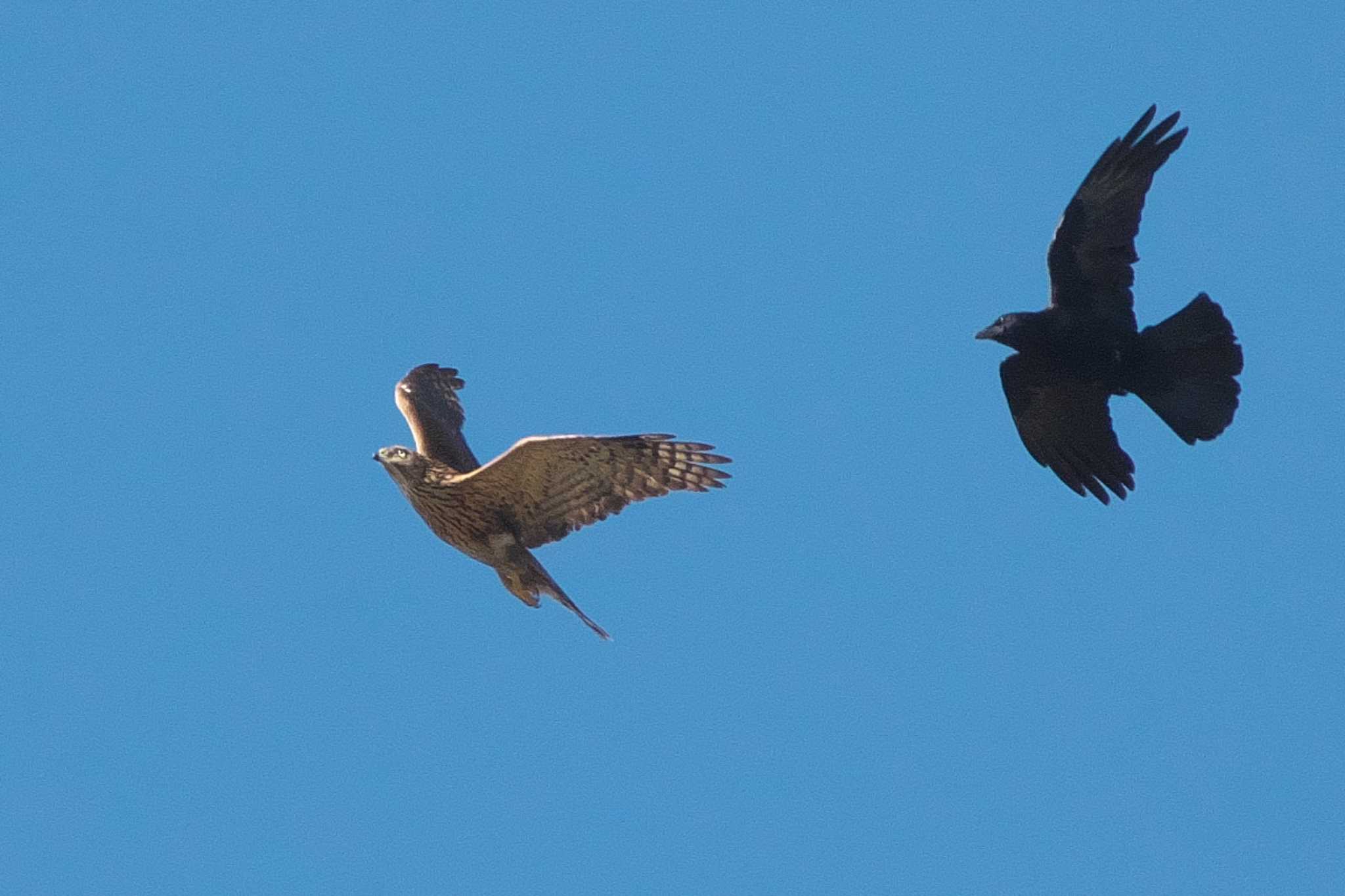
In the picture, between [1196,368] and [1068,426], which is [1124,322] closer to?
[1196,368]

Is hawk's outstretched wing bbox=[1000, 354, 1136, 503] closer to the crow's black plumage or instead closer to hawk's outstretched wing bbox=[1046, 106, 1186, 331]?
the crow's black plumage

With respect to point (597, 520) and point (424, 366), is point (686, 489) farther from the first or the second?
point (424, 366)

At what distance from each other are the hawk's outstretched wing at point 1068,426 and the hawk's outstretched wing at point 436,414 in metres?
3.36

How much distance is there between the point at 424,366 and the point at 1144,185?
502 cm

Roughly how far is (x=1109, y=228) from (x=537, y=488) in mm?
3629

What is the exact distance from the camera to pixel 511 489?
37.3 feet

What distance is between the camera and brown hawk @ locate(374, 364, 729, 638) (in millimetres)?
11156

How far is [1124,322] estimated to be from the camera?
12016mm

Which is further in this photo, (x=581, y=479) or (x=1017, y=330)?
(x=1017, y=330)

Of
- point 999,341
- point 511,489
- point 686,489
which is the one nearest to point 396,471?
point 511,489

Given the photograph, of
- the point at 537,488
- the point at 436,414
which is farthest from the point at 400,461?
the point at 436,414

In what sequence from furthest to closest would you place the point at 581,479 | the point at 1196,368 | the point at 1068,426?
the point at 1068,426
the point at 1196,368
the point at 581,479

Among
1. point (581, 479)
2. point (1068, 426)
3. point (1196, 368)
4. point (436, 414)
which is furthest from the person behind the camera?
point (436, 414)

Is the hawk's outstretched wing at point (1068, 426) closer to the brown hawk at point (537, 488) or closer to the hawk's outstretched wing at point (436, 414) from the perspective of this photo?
the brown hawk at point (537, 488)
